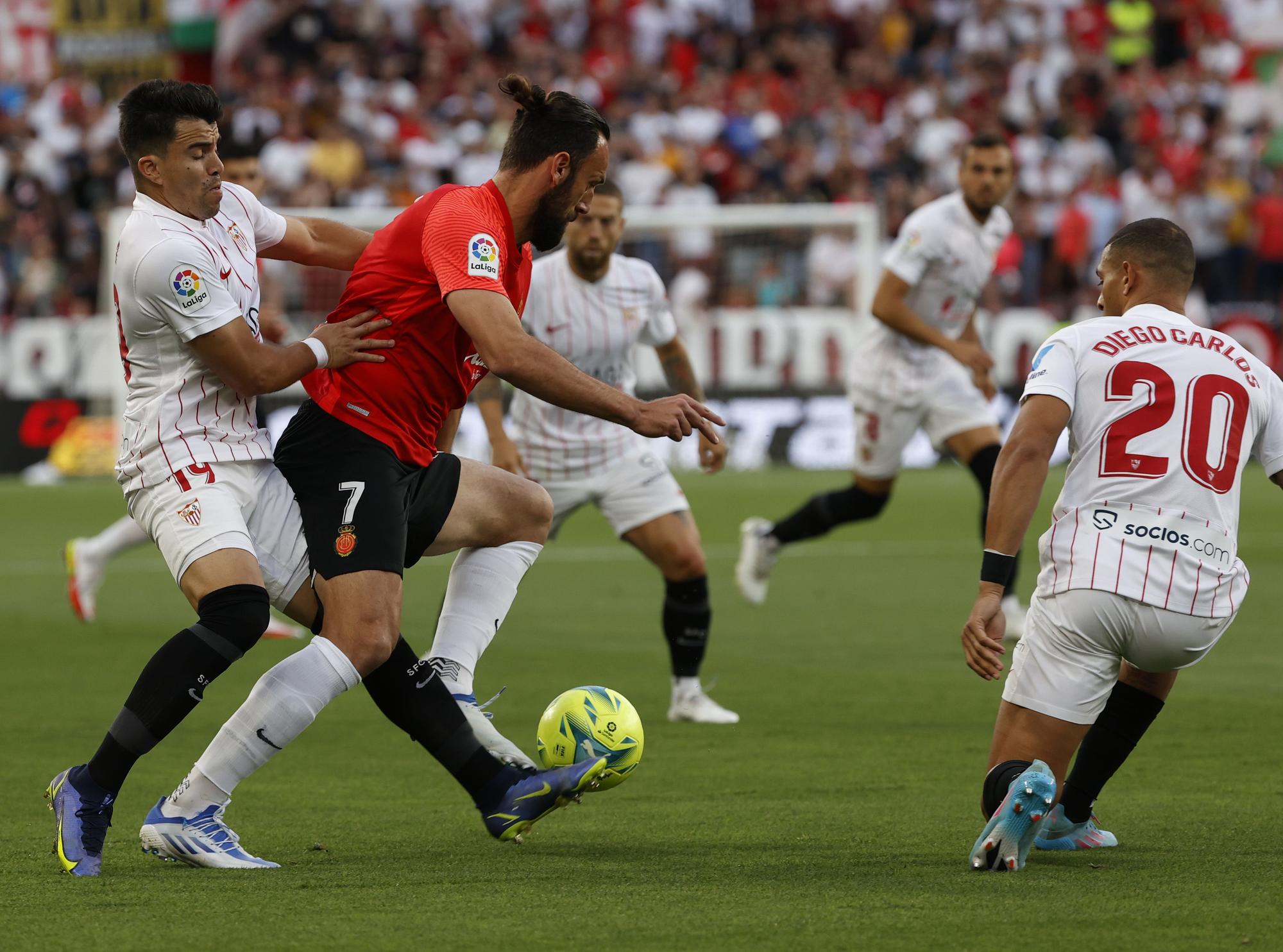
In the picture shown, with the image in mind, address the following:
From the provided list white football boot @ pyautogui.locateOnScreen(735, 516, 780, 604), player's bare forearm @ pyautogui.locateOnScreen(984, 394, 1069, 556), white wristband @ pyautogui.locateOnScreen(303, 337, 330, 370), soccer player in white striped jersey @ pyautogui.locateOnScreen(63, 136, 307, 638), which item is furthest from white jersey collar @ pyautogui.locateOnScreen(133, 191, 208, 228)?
white football boot @ pyautogui.locateOnScreen(735, 516, 780, 604)

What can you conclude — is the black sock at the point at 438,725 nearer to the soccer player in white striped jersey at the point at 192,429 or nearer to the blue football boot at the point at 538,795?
the blue football boot at the point at 538,795

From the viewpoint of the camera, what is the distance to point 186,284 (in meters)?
5.04

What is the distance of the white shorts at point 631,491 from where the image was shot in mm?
8141

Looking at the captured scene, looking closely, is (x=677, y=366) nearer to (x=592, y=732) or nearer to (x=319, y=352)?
(x=592, y=732)

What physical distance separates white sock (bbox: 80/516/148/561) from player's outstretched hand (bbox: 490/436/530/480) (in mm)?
3050

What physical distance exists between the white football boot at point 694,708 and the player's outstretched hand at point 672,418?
3053 millimetres

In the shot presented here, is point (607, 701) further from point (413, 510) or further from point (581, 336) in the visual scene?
point (581, 336)

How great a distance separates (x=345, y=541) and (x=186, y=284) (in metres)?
0.79

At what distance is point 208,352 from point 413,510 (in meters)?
0.72

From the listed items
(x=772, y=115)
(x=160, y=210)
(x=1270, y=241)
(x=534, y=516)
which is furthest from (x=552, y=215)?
(x=772, y=115)

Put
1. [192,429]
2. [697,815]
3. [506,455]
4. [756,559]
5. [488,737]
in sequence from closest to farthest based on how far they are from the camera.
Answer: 1. [192,429]
2. [488,737]
3. [697,815]
4. [506,455]
5. [756,559]

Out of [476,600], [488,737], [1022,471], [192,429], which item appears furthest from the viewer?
[476,600]

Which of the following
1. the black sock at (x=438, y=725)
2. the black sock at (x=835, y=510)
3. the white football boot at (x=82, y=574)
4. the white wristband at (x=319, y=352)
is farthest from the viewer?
the black sock at (x=835, y=510)

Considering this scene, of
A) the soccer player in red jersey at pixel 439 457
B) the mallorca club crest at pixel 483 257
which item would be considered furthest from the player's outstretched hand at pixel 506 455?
the mallorca club crest at pixel 483 257
